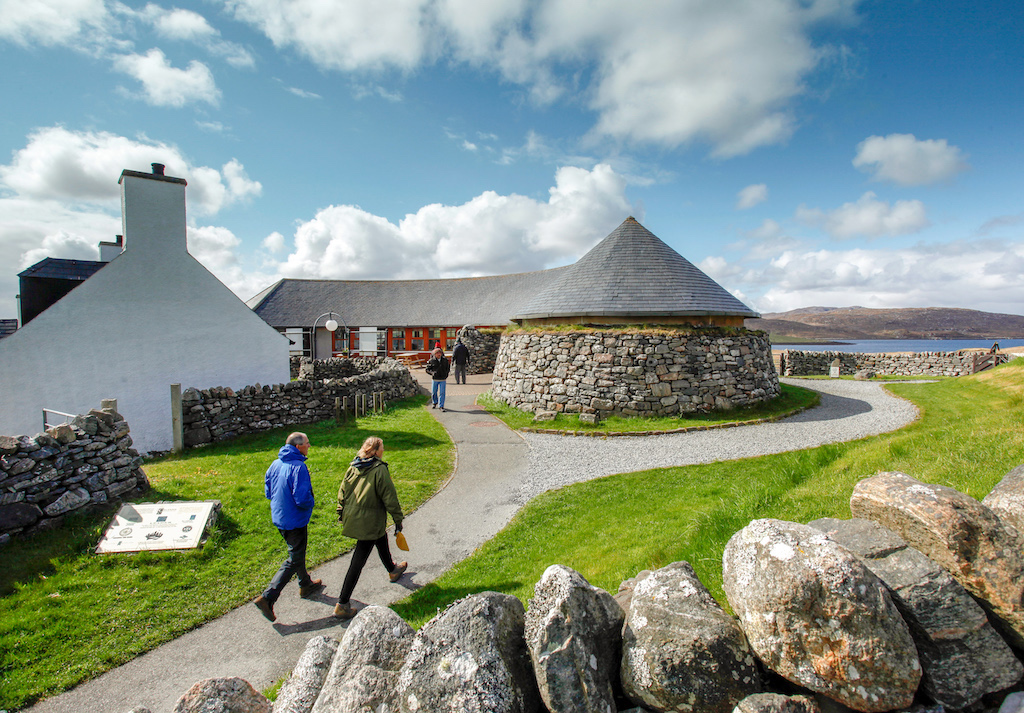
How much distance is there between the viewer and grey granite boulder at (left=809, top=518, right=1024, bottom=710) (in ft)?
7.52

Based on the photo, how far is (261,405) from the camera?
44.5 feet

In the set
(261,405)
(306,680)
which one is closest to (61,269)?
(261,405)

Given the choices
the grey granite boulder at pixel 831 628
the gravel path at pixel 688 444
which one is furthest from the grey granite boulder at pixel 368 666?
the gravel path at pixel 688 444

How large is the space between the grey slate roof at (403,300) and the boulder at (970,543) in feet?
107

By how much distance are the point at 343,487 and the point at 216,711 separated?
2924 mm

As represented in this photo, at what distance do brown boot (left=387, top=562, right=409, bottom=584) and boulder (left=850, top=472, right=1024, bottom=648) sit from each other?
5.28m

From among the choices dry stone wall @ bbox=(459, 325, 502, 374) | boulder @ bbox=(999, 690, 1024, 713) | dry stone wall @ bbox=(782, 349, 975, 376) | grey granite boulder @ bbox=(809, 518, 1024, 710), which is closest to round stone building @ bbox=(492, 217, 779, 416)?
dry stone wall @ bbox=(459, 325, 502, 374)

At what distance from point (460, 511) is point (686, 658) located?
6.12 meters

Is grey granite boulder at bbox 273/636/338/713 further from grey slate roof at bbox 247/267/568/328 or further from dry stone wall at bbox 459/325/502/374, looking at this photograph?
grey slate roof at bbox 247/267/568/328

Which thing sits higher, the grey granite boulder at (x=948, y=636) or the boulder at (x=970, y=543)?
the boulder at (x=970, y=543)

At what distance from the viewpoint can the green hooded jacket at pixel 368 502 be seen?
5387mm

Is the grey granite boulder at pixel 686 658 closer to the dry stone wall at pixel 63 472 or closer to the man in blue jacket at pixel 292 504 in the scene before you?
the man in blue jacket at pixel 292 504

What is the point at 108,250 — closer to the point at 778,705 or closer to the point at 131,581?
the point at 131,581

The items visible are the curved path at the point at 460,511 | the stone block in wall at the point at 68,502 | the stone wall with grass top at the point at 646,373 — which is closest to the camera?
the curved path at the point at 460,511
